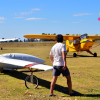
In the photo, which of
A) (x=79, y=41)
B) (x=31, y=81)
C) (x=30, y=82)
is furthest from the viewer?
(x=79, y=41)

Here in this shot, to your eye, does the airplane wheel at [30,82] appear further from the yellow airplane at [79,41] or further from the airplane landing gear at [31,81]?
the yellow airplane at [79,41]

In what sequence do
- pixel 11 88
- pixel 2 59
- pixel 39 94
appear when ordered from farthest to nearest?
pixel 2 59
pixel 11 88
pixel 39 94

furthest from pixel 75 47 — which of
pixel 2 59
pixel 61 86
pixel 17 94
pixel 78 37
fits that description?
pixel 17 94

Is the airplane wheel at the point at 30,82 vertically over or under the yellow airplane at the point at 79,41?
under

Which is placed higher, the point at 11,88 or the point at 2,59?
the point at 2,59

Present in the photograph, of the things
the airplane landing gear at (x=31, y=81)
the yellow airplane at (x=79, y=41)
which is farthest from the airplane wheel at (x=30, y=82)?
the yellow airplane at (x=79, y=41)

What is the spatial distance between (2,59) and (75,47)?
14240 mm

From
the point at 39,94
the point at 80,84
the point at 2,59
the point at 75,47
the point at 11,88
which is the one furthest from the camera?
the point at 75,47

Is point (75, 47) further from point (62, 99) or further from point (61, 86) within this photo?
point (62, 99)

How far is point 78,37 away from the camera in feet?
73.8

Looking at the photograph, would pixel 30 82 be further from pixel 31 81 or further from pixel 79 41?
pixel 79 41

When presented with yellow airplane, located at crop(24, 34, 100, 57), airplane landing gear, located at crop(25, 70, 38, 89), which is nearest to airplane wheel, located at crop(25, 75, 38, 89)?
airplane landing gear, located at crop(25, 70, 38, 89)

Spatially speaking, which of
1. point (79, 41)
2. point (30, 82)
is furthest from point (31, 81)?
point (79, 41)

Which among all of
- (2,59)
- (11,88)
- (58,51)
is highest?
(58,51)
